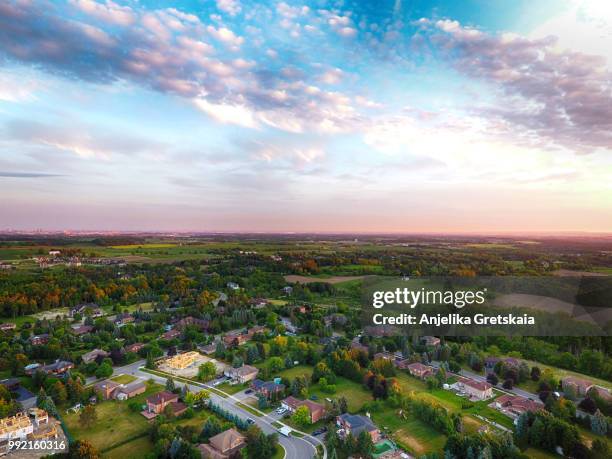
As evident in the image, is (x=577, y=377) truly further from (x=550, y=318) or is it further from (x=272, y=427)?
(x=272, y=427)

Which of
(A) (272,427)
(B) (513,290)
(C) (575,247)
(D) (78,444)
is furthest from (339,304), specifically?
(C) (575,247)

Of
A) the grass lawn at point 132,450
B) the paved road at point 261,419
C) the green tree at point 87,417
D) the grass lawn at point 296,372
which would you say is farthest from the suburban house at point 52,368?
the grass lawn at point 296,372

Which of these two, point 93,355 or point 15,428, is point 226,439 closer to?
point 15,428

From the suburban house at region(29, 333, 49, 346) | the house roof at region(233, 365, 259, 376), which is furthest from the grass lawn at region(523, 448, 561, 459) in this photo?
the suburban house at region(29, 333, 49, 346)

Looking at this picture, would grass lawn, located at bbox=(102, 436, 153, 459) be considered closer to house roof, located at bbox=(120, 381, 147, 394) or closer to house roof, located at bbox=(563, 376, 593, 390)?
house roof, located at bbox=(120, 381, 147, 394)

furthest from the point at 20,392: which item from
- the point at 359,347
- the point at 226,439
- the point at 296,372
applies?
the point at 359,347
